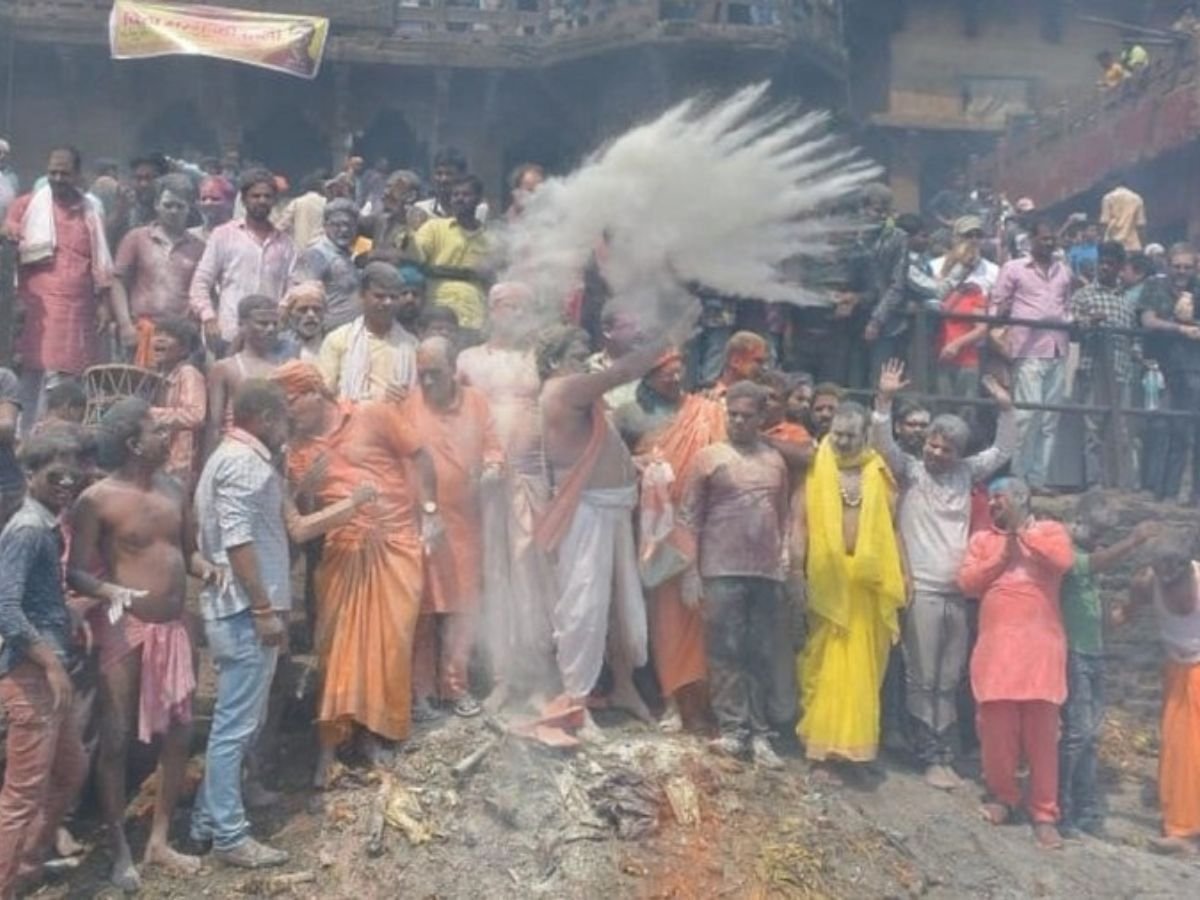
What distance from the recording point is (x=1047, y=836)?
8.64m

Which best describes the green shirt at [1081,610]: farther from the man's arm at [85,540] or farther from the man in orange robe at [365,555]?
the man's arm at [85,540]

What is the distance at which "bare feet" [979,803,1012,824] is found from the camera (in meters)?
Result: 8.68

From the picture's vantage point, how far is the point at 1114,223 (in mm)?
16438

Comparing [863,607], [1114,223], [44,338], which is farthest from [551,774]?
[1114,223]

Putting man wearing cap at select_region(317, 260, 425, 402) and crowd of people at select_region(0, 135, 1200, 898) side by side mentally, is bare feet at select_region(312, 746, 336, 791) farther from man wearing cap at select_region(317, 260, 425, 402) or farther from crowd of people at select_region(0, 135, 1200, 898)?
man wearing cap at select_region(317, 260, 425, 402)

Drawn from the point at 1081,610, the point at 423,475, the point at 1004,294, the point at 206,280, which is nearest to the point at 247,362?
the point at 423,475

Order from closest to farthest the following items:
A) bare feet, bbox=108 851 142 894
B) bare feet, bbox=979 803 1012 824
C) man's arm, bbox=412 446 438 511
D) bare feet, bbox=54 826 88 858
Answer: bare feet, bbox=108 851 142 894
bare feet, bbox=54 826 88 858
man's arm, bbox=412 446 438 511
bare feet, bbox=979 803 1012 824

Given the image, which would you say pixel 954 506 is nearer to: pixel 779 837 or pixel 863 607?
pixel 863 607

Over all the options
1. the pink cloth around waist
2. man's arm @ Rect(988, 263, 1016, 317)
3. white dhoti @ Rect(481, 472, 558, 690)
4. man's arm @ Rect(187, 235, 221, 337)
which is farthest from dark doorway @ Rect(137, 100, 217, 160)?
the pink cloth around waist

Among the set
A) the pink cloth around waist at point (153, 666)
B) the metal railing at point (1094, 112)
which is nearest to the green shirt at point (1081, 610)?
the pink cloth around waist at point (153, 666)

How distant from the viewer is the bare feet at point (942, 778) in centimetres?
880

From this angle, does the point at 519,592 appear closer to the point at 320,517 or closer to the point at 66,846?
the point at 320,517

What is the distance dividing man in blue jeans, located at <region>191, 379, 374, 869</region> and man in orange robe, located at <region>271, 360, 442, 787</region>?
0.47 m

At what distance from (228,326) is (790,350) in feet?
11.7
